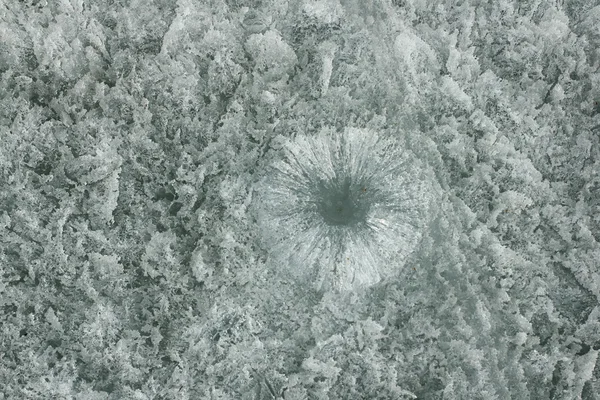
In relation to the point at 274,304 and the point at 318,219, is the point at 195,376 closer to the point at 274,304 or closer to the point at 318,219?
the point at 274,304

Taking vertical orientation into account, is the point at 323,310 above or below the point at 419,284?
below

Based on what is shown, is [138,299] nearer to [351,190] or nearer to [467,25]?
[351,190]

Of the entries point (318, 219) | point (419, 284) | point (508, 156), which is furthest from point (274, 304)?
point (508, 156)

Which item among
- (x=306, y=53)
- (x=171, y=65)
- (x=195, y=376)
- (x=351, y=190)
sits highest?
(x=306, y=53)
